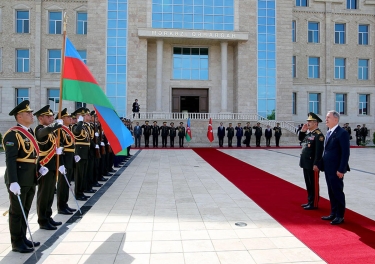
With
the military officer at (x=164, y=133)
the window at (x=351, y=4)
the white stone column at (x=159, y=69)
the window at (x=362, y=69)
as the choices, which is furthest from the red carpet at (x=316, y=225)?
the window at (x=351, y=4)

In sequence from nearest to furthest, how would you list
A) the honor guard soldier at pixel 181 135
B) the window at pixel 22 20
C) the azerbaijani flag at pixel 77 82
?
the azerbaijani flag at pixel 77 82 → the honor guard soldier at pixel 181 135 → the window at pixel 22 20

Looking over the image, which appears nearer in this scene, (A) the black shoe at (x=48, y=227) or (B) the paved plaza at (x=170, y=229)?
(B) the paved plaza at (x=170, y=229)

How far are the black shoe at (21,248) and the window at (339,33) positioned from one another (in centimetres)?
3670

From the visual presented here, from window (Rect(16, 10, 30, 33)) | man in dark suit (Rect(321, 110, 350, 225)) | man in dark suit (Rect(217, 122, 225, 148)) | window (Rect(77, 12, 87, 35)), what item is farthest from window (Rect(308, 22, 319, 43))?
man in dark suit (Rect(321, 110, 350, 225))

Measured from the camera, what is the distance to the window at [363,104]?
34.8 m

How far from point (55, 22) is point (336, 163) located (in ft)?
106

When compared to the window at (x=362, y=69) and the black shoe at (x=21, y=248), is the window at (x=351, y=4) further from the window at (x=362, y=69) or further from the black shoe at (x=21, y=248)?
the black shoe at (x=21, y=248)

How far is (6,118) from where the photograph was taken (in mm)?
30766

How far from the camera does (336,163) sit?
18.5 ft

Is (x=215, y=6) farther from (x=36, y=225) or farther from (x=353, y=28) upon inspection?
(x=36, y=225)

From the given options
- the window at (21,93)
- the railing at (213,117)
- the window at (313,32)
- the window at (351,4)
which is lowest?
the railing at (213,117)

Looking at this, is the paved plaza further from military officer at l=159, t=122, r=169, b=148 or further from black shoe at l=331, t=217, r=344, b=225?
military officer at l=159, t=122, r=169, b=148

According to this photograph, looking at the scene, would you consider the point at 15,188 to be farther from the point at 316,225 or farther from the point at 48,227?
the point at 316,225

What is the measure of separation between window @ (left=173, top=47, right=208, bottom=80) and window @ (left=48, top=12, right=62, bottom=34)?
38.1 ft
